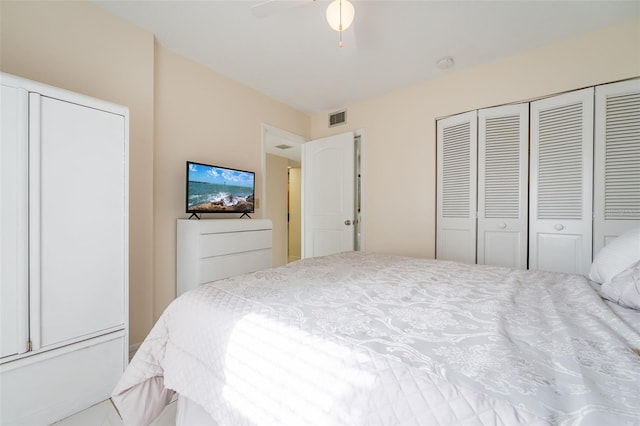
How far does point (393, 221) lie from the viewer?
306cm

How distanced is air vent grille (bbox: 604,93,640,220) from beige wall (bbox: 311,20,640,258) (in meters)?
0.23

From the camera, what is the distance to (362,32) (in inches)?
80.4

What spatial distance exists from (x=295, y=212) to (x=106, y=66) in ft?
15.3

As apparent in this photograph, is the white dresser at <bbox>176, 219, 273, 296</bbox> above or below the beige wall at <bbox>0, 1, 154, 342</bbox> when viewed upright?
below

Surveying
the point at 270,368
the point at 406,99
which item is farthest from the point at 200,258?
the point at 406,99

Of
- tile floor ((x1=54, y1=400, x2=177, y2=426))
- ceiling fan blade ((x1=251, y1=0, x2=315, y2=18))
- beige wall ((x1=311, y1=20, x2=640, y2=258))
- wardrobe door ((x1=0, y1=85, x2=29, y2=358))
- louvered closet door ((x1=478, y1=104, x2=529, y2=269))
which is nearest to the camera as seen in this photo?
wardrobe door ((x1=0, y1=85, x2=29, y2=358))

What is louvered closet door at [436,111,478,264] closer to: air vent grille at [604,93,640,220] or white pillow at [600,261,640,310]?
air vent grille at [604,93,640,220]

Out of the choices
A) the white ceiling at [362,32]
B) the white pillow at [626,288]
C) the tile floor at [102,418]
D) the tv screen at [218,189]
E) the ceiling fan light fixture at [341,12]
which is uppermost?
the white ceiling at [362,32]

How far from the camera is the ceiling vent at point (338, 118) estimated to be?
11.3ft

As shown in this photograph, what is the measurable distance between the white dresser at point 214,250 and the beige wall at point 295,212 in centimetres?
371

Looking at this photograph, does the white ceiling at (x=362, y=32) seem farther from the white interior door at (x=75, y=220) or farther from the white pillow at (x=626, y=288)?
the white pillow at (x=626, y=288)

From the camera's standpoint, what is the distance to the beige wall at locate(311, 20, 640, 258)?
2.01 metres

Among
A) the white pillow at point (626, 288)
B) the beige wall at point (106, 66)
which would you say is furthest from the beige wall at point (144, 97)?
the white pillow at point (626, 288)

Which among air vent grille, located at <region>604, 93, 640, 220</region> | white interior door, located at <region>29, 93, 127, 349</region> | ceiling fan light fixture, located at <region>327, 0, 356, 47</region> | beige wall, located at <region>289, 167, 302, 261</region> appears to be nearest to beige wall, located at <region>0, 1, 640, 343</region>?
air vent grille, located at <region>604, 93, 640, 220</region>
